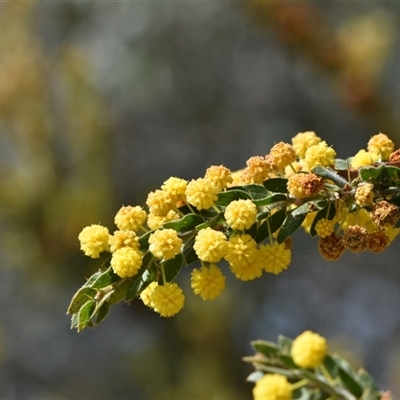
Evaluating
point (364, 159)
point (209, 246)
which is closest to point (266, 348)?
point (209, 246)

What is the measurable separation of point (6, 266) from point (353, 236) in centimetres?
360

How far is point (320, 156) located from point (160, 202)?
27cm

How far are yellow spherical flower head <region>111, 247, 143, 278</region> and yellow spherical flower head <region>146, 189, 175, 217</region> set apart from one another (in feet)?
0.30

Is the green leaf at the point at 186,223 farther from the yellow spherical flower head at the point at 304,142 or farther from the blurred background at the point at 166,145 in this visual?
the blurred background at the point at 166,145

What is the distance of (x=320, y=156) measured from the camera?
1083 millimetres

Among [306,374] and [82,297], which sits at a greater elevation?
[82,297]

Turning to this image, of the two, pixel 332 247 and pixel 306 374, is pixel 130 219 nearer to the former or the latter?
pixel 332 247

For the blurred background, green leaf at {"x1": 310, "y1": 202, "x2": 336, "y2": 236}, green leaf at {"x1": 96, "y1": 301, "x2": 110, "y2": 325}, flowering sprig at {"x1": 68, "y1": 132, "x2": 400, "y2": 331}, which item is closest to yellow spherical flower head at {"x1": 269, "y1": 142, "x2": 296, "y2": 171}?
flowering sprig at {"x1": 68, "y1": 132, "x2": 400, "y2": 331}

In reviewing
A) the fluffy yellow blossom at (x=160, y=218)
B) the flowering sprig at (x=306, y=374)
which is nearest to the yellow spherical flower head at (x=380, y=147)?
the fluffy yellow blossom at (x=160, y=218)

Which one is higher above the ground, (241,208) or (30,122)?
(30,122)

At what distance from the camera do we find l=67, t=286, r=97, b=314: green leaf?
99 centimetres

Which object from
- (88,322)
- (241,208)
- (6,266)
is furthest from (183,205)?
(6,266)

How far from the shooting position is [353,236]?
1005 millimetres

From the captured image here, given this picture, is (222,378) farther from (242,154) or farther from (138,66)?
(138,66)
